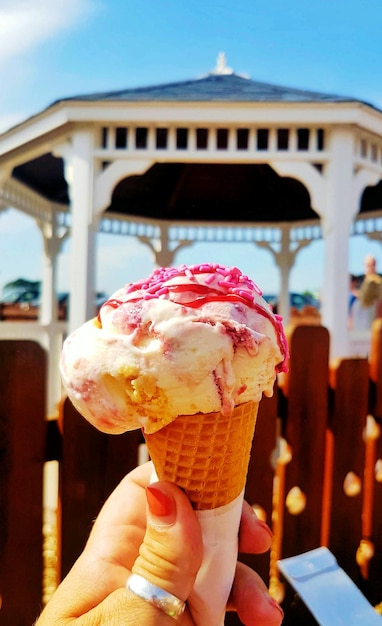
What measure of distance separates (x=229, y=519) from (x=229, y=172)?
6.79 m

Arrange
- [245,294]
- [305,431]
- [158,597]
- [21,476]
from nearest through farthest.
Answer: [158,597]
[245,294]
[21,476]
[305,431]

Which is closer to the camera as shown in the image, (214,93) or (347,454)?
(347,454)

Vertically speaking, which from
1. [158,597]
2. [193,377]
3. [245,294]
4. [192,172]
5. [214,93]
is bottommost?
[158,597]

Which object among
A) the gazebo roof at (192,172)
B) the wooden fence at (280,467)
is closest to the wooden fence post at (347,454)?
the wooden fence at (280,467)

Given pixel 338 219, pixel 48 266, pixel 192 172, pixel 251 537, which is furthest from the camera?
pixel 48 266

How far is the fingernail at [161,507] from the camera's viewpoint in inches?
37.4

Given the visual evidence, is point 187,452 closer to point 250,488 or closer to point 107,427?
point 107,427

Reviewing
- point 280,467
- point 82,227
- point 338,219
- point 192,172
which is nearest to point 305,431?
point 280,467

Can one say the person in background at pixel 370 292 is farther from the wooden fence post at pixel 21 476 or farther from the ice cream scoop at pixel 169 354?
the ice cream scoop at pixel 169 354

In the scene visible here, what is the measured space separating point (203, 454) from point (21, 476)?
0.76 meters

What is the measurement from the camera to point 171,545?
0.92m

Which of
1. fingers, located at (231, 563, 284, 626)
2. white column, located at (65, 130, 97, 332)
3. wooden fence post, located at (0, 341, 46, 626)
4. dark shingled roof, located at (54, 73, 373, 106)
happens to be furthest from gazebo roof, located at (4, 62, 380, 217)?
fingers, located at (231, 563, 284, 626)

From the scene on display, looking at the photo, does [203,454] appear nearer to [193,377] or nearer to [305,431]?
[193,377]

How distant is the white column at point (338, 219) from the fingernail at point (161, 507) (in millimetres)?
4018
